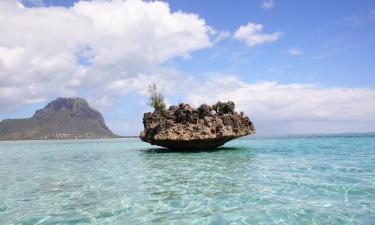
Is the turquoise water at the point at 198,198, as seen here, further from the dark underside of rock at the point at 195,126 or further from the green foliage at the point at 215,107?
the green foliage at the point at 215,107

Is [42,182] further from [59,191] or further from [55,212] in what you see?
[55,212]

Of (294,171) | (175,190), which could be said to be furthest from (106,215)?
(294,171)

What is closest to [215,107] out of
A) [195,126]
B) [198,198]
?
[195,126]

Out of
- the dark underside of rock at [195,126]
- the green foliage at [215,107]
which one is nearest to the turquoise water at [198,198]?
the dark underside of rock at [195,126]

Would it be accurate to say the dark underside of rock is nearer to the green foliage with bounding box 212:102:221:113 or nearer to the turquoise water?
the green foliage with bounding box 212:102:221:113

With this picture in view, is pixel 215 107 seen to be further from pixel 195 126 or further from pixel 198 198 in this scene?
A: pixel 198 198

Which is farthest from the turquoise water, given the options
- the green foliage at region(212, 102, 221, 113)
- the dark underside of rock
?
the green foliage at region(212, 102, 221, 113)

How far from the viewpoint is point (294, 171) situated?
17.6m

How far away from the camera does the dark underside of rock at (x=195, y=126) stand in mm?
34906

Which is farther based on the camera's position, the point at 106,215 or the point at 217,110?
the point at 217,110

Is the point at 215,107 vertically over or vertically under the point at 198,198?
over

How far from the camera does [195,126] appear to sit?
116 feet

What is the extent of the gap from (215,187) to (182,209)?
11.3 feet

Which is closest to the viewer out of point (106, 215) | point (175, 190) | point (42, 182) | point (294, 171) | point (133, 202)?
point (106, 215)
